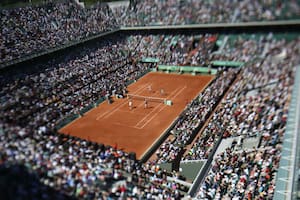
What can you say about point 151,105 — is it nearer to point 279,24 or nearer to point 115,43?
point 115,43

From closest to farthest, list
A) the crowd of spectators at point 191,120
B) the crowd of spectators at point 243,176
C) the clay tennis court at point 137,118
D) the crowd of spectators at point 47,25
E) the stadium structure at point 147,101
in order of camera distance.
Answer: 1. the stadium structure at point 147,101
2. the crowd of spectators at point 243,176
3. the crowd of spectators at point 191,120
4. the clay tennis court at point 137,118
5. the crowd of spectators at point 47,25

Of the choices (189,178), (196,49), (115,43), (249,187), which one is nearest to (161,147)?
(189,178)

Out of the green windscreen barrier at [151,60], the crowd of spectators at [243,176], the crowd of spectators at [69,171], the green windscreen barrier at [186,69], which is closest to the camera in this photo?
the crowd of spectators at [69,171]

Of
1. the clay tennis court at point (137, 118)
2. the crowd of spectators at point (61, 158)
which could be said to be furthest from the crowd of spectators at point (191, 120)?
the crowd of spectators at point (61, 158)

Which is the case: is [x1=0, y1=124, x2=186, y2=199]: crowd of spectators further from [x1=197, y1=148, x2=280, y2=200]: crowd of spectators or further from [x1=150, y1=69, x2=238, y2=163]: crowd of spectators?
[x1=150, y1=69, x2=238, y2=163]: crowd of spectators

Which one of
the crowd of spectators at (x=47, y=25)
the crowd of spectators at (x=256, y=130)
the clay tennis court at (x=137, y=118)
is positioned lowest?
the clay tennis court at (x=137, y=118)

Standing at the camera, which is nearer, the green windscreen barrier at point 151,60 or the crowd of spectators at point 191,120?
the crowd of spectators at point 191,120

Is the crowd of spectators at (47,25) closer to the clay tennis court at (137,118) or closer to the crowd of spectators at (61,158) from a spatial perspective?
the crowd of spectators at (61,158)
